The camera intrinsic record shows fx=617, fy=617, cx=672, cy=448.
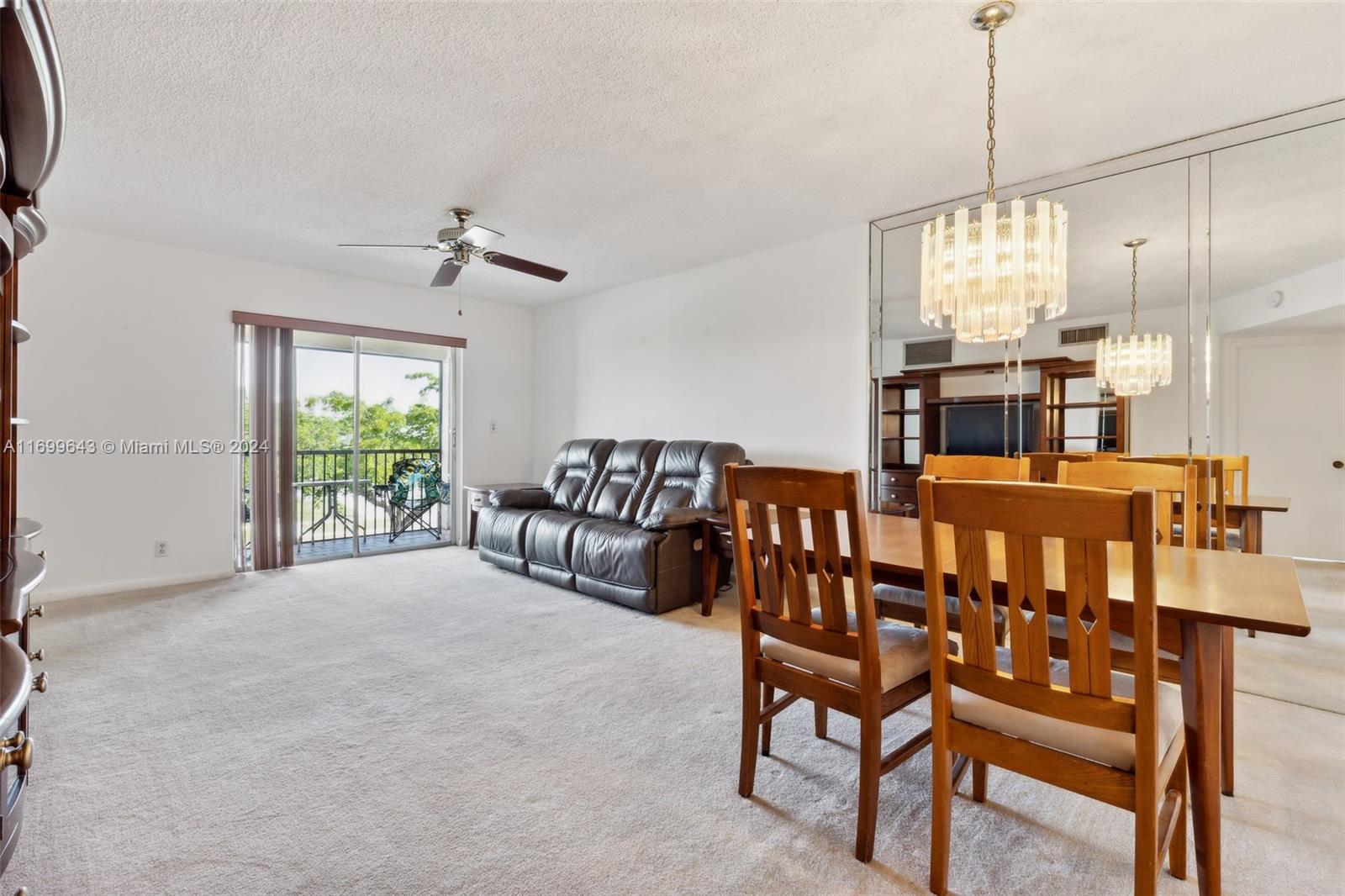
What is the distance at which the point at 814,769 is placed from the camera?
198 centimetres

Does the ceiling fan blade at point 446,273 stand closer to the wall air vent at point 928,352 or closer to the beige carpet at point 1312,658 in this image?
the wall air vent at point 928,352

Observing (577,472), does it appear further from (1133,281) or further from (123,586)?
(1133,281)

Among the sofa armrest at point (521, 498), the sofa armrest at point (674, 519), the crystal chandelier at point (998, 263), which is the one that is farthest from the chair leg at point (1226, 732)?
the sofa armrest at point (521, 498)

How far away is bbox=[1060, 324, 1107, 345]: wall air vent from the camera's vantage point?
2.98 m

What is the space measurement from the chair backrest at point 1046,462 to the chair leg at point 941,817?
2136 mm

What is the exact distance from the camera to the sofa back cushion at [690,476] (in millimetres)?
4141

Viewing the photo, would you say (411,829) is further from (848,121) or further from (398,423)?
(398,423)

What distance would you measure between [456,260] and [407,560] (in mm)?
2750

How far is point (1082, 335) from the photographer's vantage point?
3020 mm

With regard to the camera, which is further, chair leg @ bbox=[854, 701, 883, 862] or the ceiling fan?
the ceiling fan

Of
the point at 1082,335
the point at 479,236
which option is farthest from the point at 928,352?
the point at 479,236

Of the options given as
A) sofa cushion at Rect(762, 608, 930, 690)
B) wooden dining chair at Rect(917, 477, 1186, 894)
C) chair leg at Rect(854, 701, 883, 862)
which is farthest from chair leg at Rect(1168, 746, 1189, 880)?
chair leg at Rect(854, 701, 883, 862)

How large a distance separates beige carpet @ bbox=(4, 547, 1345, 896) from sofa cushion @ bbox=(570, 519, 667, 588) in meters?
Answer: 0.67

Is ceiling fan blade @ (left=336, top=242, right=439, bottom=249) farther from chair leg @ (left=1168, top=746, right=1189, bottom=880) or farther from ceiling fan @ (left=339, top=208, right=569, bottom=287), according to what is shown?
chair leg @ (left=1168, top=746, right=1189, bottom=880)
